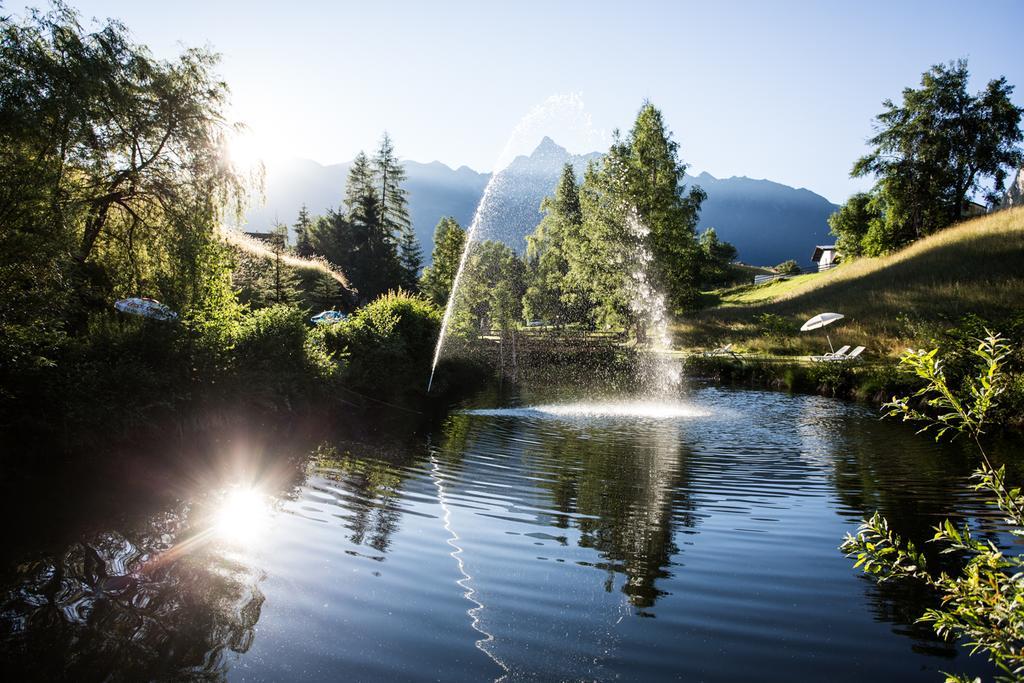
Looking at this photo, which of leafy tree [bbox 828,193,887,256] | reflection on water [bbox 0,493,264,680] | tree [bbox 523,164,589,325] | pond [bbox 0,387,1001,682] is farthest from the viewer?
leafy tree [bbox 828,193,887,256]

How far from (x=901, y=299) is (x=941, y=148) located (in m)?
23.6

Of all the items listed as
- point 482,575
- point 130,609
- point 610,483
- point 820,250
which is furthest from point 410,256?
point 820,250

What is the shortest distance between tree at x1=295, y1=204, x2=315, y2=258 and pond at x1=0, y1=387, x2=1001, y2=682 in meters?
56.2

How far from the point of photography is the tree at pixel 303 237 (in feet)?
220

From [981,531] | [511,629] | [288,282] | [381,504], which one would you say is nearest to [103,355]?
[381,504]

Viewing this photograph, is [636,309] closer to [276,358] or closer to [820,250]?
[276,358]

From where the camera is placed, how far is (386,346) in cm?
2536

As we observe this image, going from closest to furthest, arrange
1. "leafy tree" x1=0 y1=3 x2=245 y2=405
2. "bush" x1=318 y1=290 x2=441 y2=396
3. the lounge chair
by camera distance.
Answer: "leafy tree" x1=0 y1=3 x2=245 y2=405 < "bush" x1=318 y1=290 x2=441 y2=396 < the lounge chair

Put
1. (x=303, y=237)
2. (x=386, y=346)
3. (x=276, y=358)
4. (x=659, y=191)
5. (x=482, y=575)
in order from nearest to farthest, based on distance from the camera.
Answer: (x=482, y=575)
(x=276, y=358)
(x=386, y=346)
(x=659, y=191)
(x=303, y=237)

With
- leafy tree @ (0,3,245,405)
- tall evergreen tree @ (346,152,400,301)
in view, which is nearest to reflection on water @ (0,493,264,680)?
leafy tree @ (0,3,245,405)

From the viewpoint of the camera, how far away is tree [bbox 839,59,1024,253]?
52250 mm

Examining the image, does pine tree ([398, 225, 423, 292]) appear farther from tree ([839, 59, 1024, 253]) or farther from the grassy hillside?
tree ([839, 59, 1024, 253])

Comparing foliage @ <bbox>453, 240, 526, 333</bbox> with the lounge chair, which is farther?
foliage @ <bbox>453, 240, 526, 333</bbox>

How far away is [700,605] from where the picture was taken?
645 centimetres
